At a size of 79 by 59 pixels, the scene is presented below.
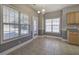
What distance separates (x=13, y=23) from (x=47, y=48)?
3.83 ft

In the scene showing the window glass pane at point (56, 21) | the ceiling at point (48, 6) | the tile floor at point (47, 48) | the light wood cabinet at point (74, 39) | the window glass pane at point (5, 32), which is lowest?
the tile floor at point (47, 48)

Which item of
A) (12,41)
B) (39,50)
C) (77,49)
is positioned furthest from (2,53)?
(77,49)

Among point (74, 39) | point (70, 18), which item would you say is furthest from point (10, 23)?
point (70, 18)

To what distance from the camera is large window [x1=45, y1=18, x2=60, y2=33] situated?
2.90 metres

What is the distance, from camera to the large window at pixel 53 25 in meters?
2.90

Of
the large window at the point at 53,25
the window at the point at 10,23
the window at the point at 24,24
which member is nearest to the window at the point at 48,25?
the large window at the point at 53,25

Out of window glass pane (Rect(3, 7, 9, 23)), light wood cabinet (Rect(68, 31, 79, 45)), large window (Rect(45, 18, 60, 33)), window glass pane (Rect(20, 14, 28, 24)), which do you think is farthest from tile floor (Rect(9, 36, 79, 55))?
window glass pane (Rect(3, 7, 9, 23))

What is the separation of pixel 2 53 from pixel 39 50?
3.14ft

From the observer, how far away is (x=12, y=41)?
8.36 feet

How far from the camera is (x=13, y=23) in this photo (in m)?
2.60

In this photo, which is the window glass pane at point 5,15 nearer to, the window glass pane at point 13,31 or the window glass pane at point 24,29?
the window glass pane at point 13,31

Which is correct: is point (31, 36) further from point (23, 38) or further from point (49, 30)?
point (49, 30)

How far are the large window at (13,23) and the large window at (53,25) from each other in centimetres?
62

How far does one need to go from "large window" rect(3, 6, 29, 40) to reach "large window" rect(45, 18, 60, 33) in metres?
0.62
